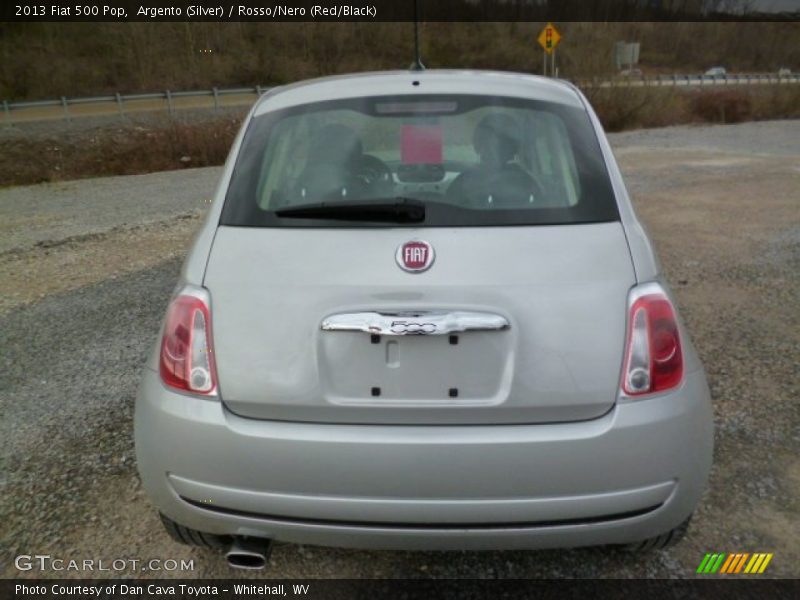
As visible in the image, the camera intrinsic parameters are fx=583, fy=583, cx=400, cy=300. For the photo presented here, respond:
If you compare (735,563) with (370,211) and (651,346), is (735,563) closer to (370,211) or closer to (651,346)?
(651,346)

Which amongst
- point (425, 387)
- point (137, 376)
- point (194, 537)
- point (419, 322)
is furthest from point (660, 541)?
point (137, 376)

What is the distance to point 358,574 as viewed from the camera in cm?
215

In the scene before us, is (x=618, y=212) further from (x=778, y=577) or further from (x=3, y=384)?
(x=3, y=384)

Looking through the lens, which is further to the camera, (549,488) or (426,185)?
(426,185)

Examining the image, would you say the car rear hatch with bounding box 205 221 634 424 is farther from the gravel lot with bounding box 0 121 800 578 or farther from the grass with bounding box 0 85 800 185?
the grass with bounding box 0 85 800 185

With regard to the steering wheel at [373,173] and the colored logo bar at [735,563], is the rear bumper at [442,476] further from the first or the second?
the steering wheel at [373,173]

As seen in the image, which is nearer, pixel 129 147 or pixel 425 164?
pixel 425 164

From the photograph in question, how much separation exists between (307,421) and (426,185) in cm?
105

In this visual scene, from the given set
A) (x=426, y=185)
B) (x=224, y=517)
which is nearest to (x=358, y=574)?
(x=224, y=517)

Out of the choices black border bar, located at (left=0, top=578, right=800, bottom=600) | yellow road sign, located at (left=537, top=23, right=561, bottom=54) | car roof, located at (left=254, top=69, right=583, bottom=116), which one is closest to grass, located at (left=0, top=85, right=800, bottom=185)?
yellow road sign, located at (left=537, top=23, right=561, bottom=54)

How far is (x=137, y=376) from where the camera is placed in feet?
12.3

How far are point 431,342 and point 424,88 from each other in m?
1.09

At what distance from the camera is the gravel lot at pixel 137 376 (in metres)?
2.22

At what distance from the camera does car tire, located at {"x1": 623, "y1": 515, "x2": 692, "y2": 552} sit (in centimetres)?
185
